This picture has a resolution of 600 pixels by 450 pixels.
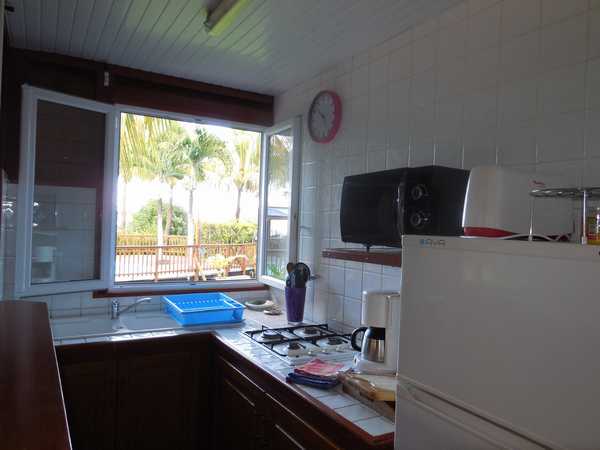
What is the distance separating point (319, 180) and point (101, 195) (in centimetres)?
130

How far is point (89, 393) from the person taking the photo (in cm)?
212

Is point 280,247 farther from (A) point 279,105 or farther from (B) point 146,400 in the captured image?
(B) point 146,400

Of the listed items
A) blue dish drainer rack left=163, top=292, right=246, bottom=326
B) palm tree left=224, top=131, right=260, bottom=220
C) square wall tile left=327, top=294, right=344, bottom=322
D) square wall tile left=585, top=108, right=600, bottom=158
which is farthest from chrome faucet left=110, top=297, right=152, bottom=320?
palm tree left=224, top=131, right=260, bottom=220

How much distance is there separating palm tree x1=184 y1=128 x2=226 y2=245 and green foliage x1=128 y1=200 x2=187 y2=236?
1.37m

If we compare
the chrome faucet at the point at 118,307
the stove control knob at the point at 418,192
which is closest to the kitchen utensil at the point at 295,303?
the chrome faucet at the point at 118,307

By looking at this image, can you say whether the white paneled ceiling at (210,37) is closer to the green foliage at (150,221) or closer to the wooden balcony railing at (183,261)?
the wooden balcony railing at (183,261)

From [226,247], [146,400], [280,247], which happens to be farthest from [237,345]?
[226,247]

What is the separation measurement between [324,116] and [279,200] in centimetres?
70

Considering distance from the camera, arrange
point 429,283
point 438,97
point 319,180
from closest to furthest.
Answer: point 429,283
point 438,97
point 319,180

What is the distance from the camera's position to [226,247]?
297 inches

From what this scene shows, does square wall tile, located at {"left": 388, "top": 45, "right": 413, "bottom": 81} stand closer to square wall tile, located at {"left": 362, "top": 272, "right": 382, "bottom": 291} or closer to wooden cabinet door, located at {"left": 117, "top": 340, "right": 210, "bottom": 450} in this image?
square wall tile, located at {"left": 362, "top": 272, "right": 382, "bottom": 291}

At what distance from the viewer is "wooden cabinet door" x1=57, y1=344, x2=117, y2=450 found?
6.81ft

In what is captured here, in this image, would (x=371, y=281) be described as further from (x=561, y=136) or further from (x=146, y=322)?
(x=146, y=322)

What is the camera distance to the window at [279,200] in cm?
277
